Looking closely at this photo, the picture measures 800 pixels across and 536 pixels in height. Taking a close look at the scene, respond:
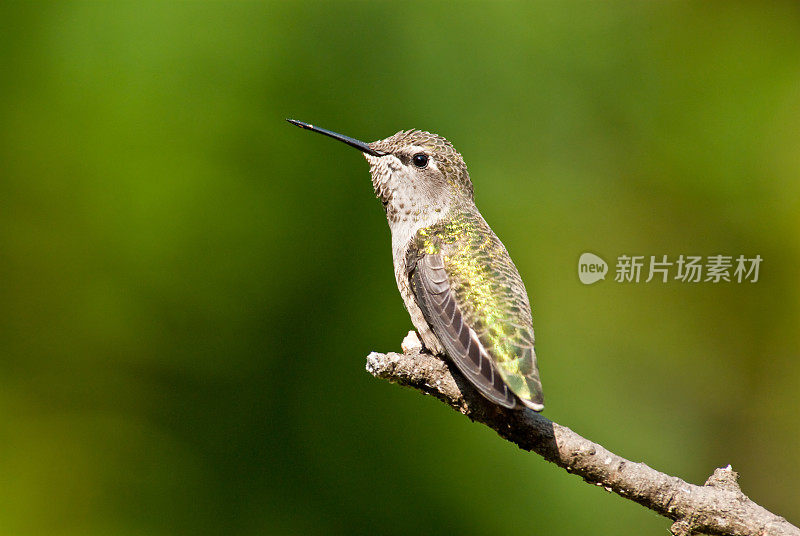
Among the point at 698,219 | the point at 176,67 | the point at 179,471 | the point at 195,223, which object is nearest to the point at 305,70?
the point at 176,67

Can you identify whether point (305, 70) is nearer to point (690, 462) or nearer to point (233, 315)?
point (233, 315)

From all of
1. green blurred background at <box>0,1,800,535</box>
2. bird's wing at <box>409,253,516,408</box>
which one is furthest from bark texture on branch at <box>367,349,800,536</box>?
green blurred background at <box>0,1,800,535</box>

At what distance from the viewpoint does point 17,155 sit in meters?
4.82

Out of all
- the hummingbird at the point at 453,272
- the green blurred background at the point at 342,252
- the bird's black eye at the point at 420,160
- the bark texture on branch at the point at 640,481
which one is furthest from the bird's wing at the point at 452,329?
the green blurred background at the point at 342,252

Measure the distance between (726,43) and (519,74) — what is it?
77.0 inches

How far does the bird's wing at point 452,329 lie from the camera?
214cm

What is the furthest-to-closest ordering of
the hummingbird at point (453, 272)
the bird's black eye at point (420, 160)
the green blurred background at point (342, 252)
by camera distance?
the green blurred background at point (342, 252), the bird's black eye at point (420, 160), the hummingbird at point (453, 272)

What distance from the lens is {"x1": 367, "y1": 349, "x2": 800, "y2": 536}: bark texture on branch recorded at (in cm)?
215

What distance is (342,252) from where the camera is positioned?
4.56m

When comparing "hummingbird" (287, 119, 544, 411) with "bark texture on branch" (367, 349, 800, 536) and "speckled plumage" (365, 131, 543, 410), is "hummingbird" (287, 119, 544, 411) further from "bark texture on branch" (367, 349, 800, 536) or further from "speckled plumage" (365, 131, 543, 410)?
"bark texture on branch" (367, 349, 800, 536)
